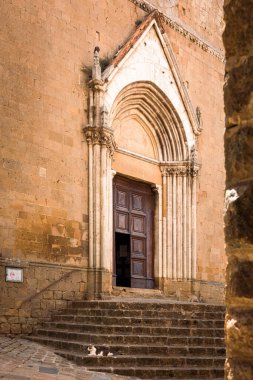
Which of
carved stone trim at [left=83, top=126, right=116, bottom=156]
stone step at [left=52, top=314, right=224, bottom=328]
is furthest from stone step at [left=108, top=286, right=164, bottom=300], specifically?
carved stone trim at [left=83, top=126, right=116, bottom=156]

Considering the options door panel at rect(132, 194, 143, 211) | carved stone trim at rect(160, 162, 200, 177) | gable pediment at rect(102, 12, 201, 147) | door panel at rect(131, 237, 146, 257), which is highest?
gable pediment at rect(102, 12, 201, 147)

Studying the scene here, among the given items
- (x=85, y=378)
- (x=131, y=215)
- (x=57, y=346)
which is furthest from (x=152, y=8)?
(x=85, y=378)

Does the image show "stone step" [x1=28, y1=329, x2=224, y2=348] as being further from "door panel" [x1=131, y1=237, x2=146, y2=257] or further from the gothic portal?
"door panel" [x1=131, y1=237, x2=146, y2=257]

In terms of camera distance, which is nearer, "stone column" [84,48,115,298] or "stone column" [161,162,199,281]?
"stone column" [84,48,115,298]

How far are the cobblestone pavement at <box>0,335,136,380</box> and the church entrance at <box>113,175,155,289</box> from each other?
14.5ft

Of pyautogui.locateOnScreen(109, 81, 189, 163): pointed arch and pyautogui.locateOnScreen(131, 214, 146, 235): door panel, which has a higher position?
pyautogui.locateOnScreen(109, 81, 189, 163): pointed arch

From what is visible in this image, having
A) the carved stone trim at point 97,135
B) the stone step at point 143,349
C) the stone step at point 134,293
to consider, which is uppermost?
the carved stone trim at point 97,135

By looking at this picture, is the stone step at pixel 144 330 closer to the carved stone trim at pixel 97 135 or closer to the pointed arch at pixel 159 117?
the carved stone trim at pixel 97 135

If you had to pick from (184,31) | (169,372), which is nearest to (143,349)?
(169,372)

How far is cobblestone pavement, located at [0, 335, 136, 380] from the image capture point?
590cm

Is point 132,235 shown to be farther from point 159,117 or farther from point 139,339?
point 139,339

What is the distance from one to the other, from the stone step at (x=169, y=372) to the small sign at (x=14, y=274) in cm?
267

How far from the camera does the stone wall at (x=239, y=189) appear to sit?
1905mm

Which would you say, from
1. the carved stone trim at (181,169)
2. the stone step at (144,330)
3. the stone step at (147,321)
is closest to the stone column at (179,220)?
the carved stone trim at (181,169)
